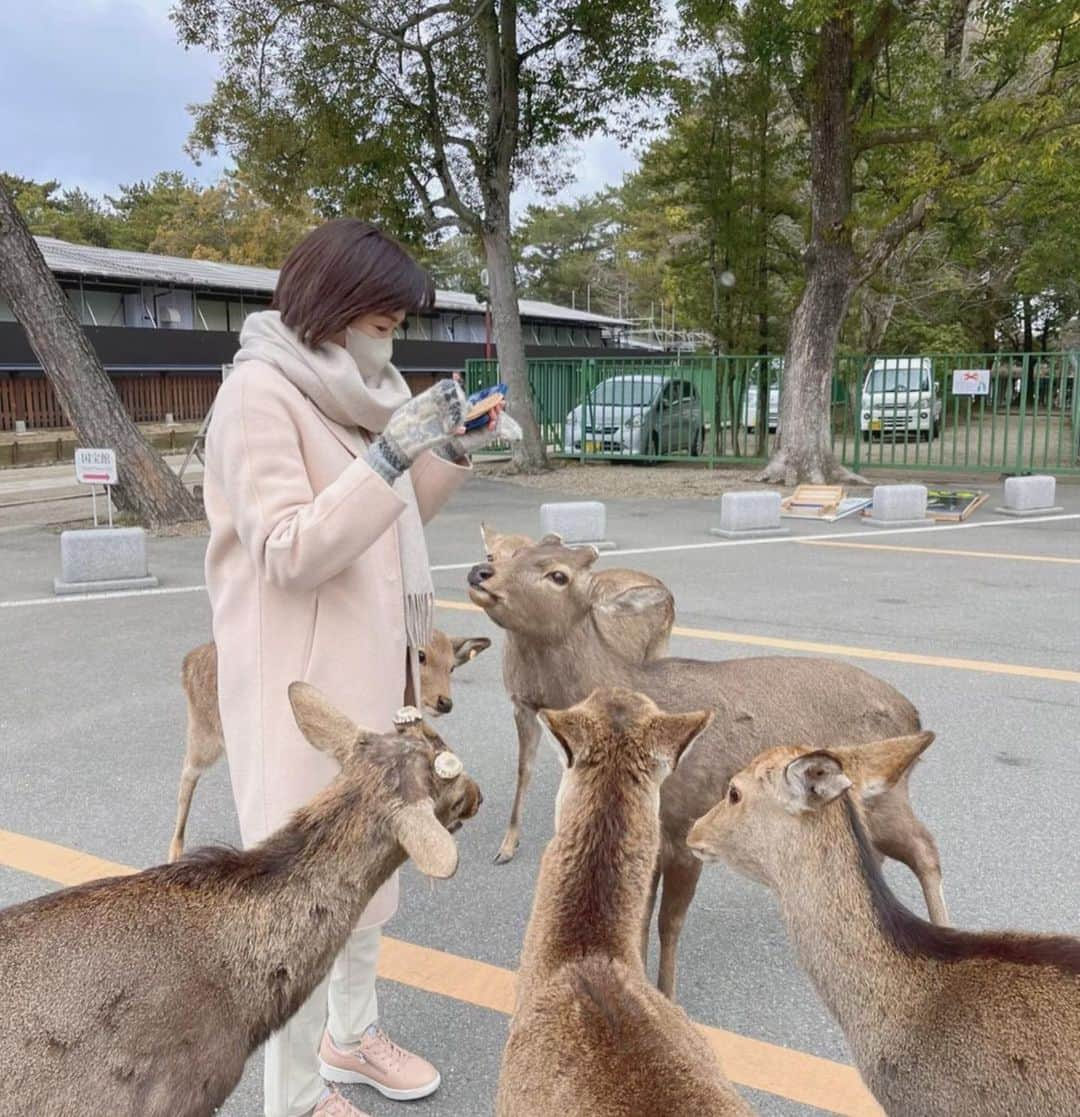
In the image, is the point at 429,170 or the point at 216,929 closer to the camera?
the point at 216,929

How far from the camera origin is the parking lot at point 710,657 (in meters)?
2.99

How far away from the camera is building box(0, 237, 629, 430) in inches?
882

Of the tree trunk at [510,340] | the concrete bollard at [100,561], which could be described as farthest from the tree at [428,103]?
the concrete bollard at [100,561]

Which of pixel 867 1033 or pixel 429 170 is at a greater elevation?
pixel 429 170

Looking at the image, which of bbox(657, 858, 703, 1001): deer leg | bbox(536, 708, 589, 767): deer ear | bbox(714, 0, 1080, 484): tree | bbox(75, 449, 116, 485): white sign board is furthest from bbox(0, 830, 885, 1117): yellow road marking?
bbox(714, 0, 1080, 484): tree

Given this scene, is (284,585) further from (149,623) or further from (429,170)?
(429,170)

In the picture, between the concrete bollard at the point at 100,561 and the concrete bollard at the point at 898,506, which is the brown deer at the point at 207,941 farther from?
the concrete bollard at the point at 898,506

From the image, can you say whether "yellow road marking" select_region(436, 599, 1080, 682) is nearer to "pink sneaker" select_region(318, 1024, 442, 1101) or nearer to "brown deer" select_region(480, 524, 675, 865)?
"brown deer" select_region(480, 524, 675, 865)

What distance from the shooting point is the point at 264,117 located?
51.7ft

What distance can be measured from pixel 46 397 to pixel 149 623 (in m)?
18.1

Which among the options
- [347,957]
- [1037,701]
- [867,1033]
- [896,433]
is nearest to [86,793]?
[347,957]

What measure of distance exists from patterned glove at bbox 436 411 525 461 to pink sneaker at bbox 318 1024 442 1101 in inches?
61.2

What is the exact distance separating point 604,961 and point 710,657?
15.1ft

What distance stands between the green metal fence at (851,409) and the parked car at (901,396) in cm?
2
